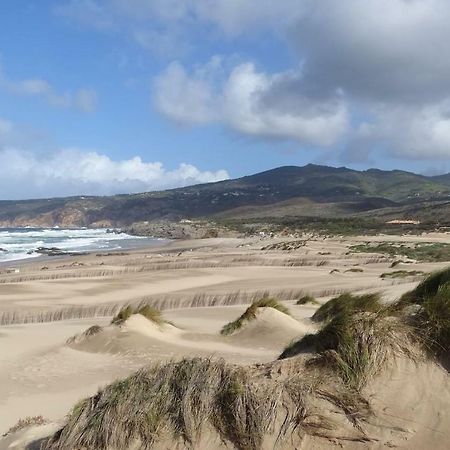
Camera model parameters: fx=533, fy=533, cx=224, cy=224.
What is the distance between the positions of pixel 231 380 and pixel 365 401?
1.24m

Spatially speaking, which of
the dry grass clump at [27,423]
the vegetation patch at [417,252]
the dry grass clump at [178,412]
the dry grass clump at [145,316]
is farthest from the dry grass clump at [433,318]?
the vegetation patch at [417,252]

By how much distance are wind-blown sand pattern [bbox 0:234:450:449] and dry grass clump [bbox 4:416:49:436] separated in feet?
0.62

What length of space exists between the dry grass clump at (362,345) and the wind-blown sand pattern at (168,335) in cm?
13

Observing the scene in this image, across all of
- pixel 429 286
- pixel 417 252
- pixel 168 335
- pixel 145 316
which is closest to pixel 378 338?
pixel 429 286

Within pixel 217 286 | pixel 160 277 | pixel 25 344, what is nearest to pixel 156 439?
pixel 25 344

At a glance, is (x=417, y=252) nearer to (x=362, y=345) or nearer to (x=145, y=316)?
(x=145, y=316)

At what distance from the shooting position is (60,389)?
30.6ft

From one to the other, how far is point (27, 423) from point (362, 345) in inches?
180

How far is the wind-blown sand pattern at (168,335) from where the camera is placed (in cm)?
467

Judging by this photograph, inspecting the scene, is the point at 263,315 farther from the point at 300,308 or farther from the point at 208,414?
the point at 208,414

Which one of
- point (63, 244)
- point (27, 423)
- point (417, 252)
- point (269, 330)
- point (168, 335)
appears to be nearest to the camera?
point (27, 423)

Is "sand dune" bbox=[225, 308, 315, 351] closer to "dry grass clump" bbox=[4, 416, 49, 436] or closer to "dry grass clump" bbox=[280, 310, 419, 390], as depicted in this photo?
"dry grass clump" bbox=[4, 416, 49, 436]

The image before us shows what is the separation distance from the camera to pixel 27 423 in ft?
22.8

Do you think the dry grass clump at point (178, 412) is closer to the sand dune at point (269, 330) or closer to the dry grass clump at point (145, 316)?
the sand dune at point (269, 330)
